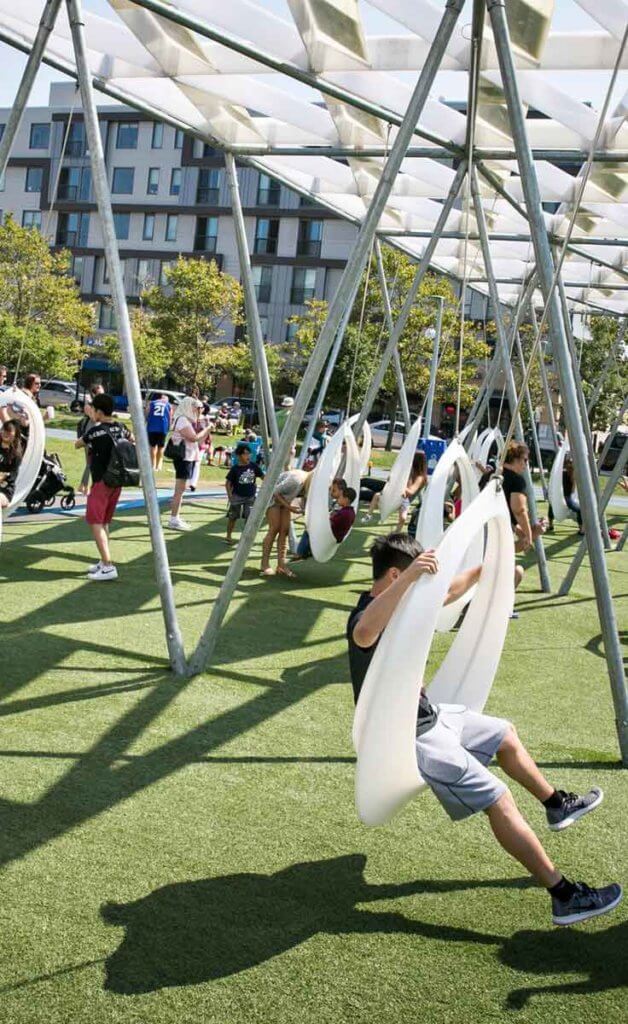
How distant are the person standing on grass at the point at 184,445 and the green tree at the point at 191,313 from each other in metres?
29.7

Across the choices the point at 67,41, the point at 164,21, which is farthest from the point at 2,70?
the point at 164,21

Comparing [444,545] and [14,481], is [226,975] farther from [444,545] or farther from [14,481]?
[14,481]

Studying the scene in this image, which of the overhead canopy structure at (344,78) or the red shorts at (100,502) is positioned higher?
the overhead canopy structure at (344,78)

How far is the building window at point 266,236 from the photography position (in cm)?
6091

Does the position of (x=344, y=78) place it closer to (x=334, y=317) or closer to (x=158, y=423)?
(x=334, y=317)

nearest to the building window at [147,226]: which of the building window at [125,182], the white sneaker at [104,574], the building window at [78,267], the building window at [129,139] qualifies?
the building window at [125,182]

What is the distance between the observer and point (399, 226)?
1655 cm

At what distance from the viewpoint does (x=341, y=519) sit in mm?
11914

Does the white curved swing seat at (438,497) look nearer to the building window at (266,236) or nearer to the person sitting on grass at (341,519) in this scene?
the person sitting on grass at (341,519)

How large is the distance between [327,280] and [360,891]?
188 ft

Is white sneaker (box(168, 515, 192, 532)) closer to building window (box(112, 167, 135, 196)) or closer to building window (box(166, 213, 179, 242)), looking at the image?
building window (box(166, 213, 179, 242))

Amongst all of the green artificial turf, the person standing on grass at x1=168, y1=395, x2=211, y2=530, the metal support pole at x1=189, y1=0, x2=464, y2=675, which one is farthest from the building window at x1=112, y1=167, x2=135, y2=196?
the metal support pole at x1=189, y1=0, x2=464, y2=675

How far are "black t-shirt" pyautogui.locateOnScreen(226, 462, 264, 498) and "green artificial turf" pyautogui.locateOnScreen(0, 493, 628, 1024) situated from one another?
16.8ft

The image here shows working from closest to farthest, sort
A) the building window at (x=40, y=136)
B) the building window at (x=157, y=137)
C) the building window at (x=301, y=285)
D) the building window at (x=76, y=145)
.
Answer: the building window at (x=301, y=285)
the building window at (x=157, y=137)
the building window at (x=76, y=145)
the building window at (x=40, y=136)
